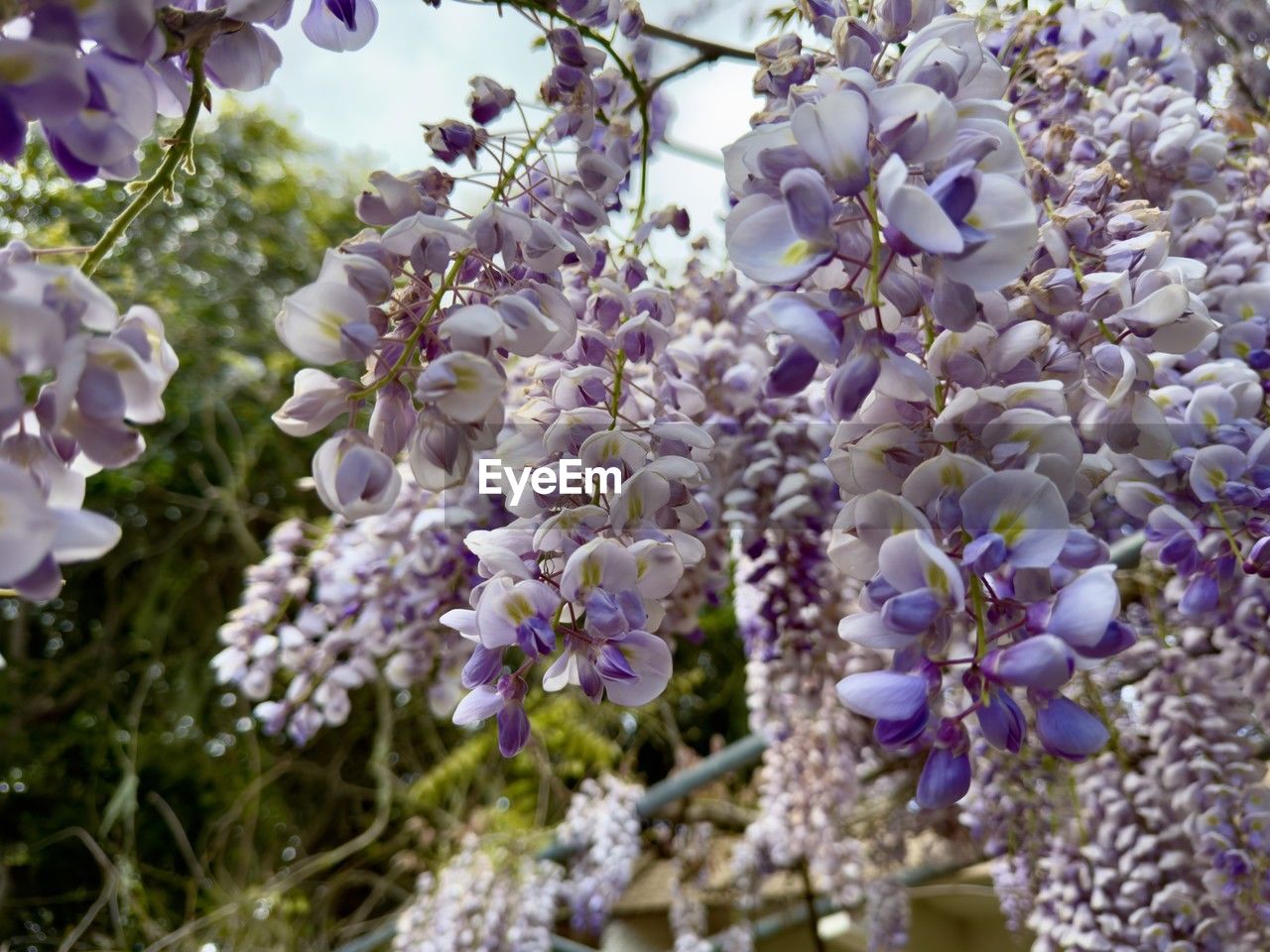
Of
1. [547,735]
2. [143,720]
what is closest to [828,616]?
[547,735]

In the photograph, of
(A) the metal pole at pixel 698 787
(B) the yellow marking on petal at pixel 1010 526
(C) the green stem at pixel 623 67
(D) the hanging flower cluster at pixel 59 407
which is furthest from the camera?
(A) the metal pole at pixel 698 787

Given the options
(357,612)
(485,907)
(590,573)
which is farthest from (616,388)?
(485,907)

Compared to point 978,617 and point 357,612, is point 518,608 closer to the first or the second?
point 978,617

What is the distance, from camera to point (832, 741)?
5.24 ft

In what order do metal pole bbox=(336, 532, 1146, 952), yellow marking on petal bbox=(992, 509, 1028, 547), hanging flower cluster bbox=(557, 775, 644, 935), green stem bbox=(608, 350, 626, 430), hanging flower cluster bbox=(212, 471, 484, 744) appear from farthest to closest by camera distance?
hanging flower cluster bbox=(557, 775, 644, 935)
metal pole bbox=(336, 532, 1146, 952)
hanging flower cluster bbox=(212, 471, 484, 744)
green stem bbox=(608, 350, 626, 430)
yellow marking on petal bbox=(992, 509, 1028, 547)

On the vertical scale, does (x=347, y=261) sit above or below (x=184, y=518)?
below

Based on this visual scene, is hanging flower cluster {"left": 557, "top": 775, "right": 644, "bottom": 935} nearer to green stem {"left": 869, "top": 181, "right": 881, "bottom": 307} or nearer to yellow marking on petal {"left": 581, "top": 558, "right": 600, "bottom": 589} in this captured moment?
yellow marking on petal {"left": 581, "top": 558, "right": 600, "bottom": 589}

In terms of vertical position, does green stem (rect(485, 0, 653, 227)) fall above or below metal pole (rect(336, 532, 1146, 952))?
above

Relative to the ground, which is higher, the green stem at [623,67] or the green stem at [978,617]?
the green stem at [623,67]

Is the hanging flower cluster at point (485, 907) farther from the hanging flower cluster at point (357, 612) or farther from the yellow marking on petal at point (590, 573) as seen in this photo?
the yellow marking on petal at point (590, 573)

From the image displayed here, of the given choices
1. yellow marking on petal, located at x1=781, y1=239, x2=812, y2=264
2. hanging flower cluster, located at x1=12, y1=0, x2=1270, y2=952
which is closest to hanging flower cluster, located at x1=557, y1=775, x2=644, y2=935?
hanging flower cluster, located at x1=12, y1=0, x2=1270, y2=952

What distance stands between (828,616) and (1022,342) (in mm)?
821

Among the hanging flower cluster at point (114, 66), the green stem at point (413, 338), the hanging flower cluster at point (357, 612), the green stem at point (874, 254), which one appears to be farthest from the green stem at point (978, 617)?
the hanging flower cluster at point (357, 612)

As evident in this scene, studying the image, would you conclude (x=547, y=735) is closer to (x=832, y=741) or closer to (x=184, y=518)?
(x=832, y=741)
